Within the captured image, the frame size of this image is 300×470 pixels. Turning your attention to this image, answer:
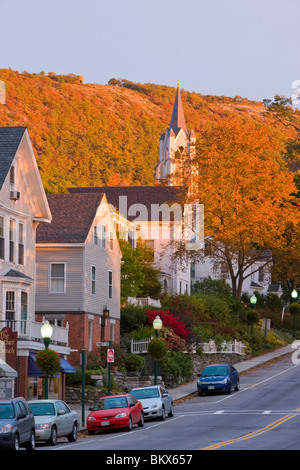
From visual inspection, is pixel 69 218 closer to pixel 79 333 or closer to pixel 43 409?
pixel 79 333

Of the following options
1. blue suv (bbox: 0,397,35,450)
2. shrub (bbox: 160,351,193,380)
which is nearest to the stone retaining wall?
shrub (bbox: 160,351,193,380)

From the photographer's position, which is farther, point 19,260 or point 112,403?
point 19,260

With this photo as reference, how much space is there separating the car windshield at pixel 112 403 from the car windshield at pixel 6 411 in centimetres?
850

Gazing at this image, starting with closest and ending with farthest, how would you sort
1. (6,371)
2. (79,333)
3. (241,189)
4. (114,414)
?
1. (114,414)
2. (6,371)
3. (79,333)
4. (241,189)

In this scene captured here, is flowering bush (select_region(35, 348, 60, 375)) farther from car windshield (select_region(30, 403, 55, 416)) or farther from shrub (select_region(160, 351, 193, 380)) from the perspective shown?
shrub (select_region(160, 351, 193, 380))

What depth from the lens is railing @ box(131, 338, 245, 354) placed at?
52219 millimetres

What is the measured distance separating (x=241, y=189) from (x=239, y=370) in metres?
18.0

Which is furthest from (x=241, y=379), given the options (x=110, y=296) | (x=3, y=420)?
(x=3, y=420)

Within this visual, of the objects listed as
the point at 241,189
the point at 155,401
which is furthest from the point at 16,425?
the point at 241,189

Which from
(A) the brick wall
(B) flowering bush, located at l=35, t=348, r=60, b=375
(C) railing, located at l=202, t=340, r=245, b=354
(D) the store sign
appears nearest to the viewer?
(B) flowering bush, located at l=35, t=348, r=60, b=375

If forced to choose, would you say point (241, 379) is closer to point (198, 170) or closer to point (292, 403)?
point (292, 403)

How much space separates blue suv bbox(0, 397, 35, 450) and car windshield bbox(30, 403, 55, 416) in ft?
8.45

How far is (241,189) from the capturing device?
228 ft

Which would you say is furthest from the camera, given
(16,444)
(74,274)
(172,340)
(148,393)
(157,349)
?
(172,340)
